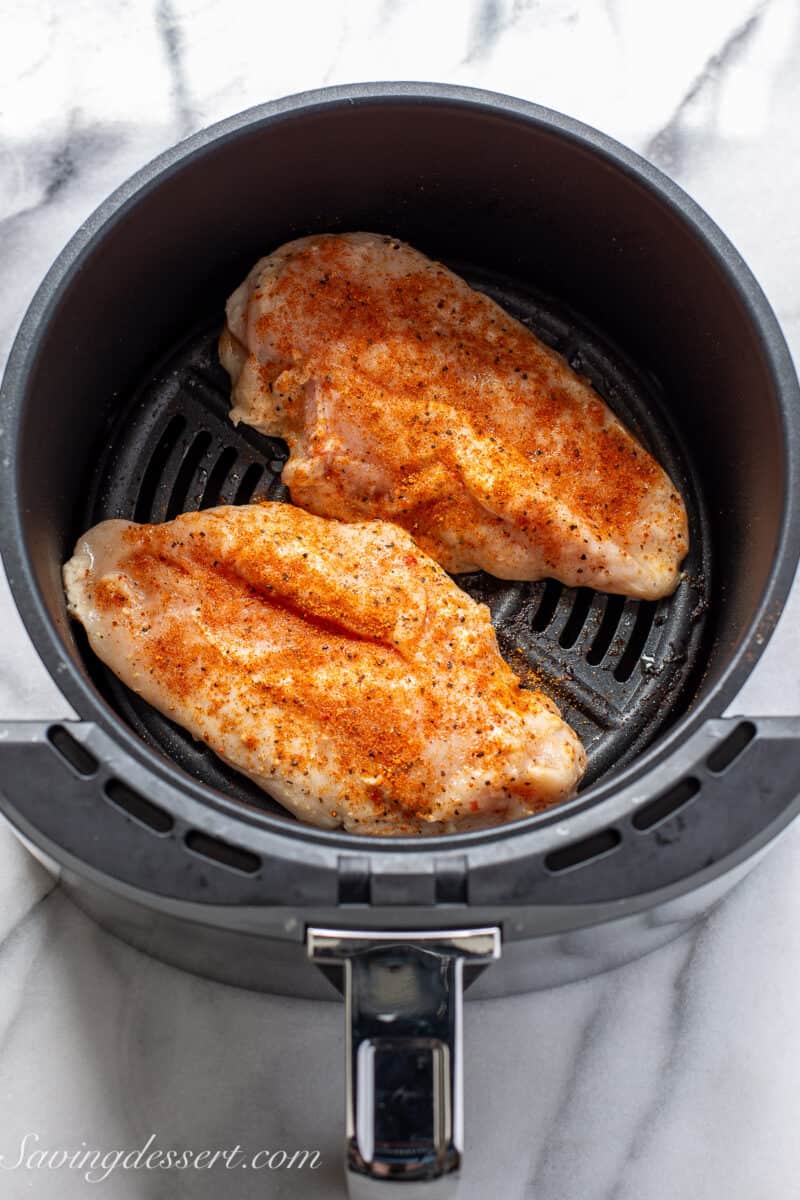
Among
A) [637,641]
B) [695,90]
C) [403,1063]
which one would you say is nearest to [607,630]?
[637,641]

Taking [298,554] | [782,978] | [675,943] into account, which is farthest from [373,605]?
[782,978]

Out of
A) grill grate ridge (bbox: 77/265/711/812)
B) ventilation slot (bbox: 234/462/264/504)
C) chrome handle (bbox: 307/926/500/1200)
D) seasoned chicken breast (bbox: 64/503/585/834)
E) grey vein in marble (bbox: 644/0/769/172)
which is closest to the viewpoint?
chrome handle (bbox: 307/926/500/1200)

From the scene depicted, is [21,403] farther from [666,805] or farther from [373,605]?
[666,805]

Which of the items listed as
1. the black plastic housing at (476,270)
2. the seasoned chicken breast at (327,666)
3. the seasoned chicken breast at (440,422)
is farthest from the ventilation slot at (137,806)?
the seasoned chicken breast at (440,422)

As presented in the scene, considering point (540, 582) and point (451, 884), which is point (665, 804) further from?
point (540, 582)

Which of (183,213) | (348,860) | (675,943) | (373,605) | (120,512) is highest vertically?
(183,213)

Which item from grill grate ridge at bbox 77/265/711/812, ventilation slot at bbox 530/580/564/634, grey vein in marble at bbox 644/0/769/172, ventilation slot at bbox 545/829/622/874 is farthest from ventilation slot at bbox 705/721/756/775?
grey vein in marble at bbox 644/0/769/172

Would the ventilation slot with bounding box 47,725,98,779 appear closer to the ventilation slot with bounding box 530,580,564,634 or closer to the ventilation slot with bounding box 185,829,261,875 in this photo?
the ventilation slot with bounding box 185,829,261,875
